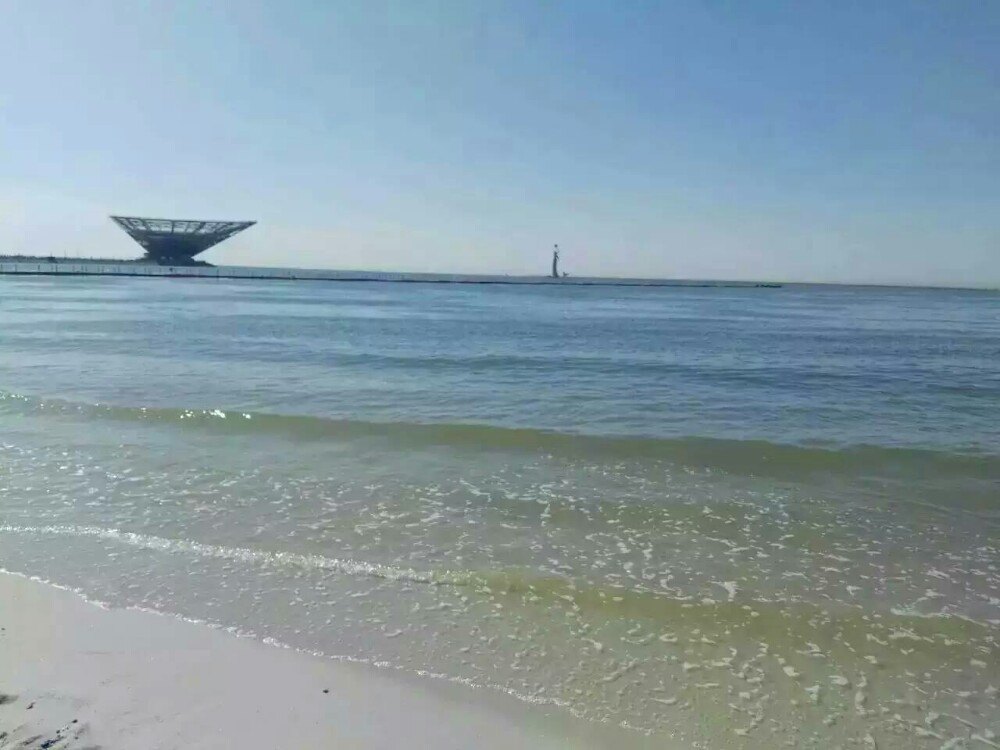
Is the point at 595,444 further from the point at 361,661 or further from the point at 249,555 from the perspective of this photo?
the point at 361,661

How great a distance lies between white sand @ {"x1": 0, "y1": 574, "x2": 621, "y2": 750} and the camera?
4102mm

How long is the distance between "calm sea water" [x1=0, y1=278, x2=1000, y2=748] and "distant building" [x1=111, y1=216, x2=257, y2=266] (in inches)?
4793

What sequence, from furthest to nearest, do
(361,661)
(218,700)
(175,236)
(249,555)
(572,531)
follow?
(175,236) < (572,531) < (249,555) < (361,661) < (218,700)

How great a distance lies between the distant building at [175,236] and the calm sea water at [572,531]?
399 ft

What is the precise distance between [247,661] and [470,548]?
287cm

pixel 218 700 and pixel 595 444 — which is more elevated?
pixel 595 444

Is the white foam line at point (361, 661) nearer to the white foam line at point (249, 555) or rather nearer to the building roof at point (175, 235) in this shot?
the white foam line at point (249, 555)

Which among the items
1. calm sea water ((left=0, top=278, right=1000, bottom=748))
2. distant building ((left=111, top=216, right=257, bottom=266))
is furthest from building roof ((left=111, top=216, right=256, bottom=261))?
calm sea water ((left=0, top=278, right=1000, bottom=748))

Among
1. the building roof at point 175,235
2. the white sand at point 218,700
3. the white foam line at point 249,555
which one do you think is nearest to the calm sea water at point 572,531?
the white foam line at point 249,555

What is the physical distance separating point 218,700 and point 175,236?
141 metres

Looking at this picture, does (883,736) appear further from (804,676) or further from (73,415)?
(73,415)

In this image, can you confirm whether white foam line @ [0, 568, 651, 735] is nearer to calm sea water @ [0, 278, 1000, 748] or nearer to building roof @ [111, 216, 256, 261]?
calm sea water @ [0, 278, 1000, 748]

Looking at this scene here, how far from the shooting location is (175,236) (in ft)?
419

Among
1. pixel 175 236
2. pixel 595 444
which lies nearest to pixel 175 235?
pixel 175 236
